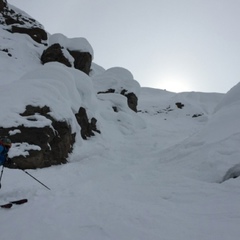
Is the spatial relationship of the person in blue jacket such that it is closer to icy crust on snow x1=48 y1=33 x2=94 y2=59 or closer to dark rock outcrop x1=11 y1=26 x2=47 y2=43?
icy crust on snow x1=48 y1=33 x2=94 y2=59

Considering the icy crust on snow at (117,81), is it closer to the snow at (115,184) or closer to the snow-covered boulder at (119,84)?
the snow-covered boulder at (119,84)

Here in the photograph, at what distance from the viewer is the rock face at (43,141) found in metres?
11.2

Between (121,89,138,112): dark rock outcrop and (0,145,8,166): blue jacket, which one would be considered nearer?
(0,145,8,166): blue jacket

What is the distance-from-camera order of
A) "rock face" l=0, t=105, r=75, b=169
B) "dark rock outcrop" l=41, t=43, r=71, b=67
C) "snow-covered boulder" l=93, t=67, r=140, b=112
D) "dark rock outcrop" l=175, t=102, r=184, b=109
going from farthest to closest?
"dark rock outcrop" l=175, t=102, r=184, b=109 < "snow-covered boulder" l=93, t=67, r=140, b=112 < "dark rock outcrop" l=41, t=43, r=71, b=67 < "rock face" l=0, t=105, r=75, b=169

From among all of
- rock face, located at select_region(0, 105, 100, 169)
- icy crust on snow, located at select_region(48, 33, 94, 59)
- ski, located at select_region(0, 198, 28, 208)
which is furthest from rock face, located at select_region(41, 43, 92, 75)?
ski, located at select_region(0, 198, 28, 208)

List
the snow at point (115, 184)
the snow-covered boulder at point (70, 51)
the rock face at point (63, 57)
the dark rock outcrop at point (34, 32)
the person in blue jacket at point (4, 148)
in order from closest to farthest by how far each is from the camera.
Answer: the snow at point (115, 184)
the person in blue jacket at point (4, 148)
the rock face at point (63, 57)
the snow-covered boulder at point (70, 51)
the dark rock outcrop at point (34, 32)

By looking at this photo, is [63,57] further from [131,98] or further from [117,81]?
[131,98]

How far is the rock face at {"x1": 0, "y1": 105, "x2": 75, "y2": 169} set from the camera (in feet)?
36.6

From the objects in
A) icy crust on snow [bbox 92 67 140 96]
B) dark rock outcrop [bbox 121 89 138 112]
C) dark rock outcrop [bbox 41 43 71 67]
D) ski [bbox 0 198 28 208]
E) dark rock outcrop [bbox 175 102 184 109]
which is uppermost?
dark rock outcrop [bbox 41 43 71 67]

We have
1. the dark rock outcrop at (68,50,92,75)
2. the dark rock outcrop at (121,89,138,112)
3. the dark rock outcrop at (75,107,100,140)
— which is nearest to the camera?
the dark rock outcrop at (75,107,100,140)

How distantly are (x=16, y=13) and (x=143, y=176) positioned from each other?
41665 mm

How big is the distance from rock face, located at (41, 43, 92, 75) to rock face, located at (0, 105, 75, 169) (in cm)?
2078

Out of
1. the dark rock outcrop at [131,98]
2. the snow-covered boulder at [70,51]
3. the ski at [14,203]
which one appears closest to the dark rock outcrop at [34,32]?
the snow-covered boulder at [70,51]

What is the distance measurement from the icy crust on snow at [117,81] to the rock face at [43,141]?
864 inches
